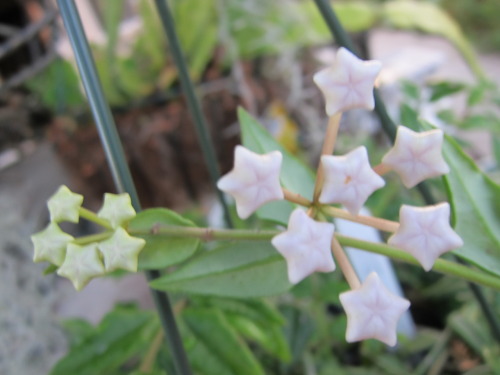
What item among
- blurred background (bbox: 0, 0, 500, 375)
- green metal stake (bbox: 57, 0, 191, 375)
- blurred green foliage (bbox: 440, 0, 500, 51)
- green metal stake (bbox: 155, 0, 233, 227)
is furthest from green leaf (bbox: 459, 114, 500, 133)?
blurred green foliage (bbox: 440, 0, 500, 51)

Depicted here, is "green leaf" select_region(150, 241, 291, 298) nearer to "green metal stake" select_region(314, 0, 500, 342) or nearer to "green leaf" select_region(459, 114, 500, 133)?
"green metal stake" select_region(314, 0, 500, 342)

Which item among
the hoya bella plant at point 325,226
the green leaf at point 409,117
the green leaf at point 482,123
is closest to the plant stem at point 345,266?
the hoya bella plant at point 325,226

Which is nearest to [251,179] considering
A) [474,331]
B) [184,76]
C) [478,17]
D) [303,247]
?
[303,247]

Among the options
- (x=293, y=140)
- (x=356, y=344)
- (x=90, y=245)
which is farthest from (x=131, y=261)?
(x=293, y=140)

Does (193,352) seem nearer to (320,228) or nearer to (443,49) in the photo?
(320,228)

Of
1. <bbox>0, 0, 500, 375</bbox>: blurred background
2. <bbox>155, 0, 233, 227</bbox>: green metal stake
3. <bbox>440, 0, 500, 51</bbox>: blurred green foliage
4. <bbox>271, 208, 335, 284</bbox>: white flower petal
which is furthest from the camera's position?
<bbox>440, 0, 500, 51</bbox>: blurred green foliage
